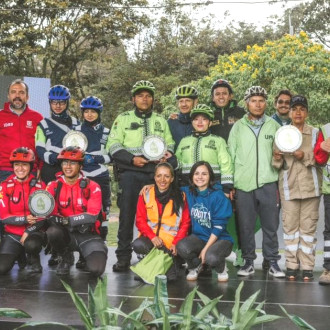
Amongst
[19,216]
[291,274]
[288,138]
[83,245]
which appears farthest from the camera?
[19,216]

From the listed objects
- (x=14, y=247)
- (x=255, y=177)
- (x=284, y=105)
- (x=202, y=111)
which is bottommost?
(x=14, y=247)

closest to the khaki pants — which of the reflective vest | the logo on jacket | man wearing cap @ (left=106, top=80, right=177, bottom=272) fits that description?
the reflective vest

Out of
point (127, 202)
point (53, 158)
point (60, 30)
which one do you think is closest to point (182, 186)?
point (127, 202)

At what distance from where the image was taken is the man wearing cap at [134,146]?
6.52 metres

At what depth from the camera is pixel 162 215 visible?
6172 millimetres

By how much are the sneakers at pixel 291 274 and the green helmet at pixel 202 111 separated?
178 cm

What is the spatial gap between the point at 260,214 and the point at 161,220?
3.46 feet

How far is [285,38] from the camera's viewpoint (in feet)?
44.4

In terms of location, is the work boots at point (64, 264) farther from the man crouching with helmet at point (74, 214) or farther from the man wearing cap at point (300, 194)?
the man wearing cap at point (300, 194)

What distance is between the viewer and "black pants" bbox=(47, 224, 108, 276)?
6139 millimetres

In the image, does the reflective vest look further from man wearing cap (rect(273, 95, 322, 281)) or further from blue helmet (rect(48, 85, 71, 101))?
blue helmet (rect(48, 85, 71, 101))

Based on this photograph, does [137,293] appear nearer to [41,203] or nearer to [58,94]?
[41,203]

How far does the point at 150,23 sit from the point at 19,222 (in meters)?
14.2

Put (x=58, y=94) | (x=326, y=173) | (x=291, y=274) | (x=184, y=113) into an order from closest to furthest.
Answer: 1. (x=326, y=173)
2. (x=291, y=274)
3. (x=58, y=94)
4. (x=184, y=113)
